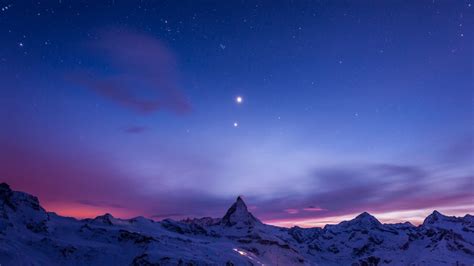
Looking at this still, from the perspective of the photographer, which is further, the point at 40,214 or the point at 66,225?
the point at 66,225

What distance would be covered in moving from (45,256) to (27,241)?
10.3 meters

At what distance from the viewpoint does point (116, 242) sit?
194 meters

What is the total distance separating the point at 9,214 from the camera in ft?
556

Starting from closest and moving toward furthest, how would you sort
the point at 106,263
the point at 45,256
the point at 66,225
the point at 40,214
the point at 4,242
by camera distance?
the point at 4,242 < the point at 45,256 < the point at 106,263 < the point at 40,214 < the point at 66,225

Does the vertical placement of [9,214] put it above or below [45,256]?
above

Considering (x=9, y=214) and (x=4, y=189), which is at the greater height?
(x=4, y=189)

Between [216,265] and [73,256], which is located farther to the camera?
[216,265]

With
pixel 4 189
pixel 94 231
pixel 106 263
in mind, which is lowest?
pixel 106 263

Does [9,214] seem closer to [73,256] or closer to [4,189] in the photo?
[4,189]

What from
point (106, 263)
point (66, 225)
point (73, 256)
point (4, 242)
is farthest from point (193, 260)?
A: point (4, 242)

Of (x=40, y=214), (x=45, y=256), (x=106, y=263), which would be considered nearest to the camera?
(x=45, y=256)

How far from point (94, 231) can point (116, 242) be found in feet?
43.2

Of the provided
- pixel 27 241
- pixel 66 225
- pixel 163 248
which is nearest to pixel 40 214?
pixel 66 225

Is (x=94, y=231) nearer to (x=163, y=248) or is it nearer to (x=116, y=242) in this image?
(x=116, y=242)
